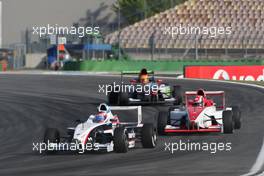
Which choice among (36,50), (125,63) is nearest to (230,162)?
(125,63)

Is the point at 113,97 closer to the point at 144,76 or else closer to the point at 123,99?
the point at 123,99

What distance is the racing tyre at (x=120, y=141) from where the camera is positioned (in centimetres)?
1523

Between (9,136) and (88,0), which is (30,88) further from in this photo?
(88,0)

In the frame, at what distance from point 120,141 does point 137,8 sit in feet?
227

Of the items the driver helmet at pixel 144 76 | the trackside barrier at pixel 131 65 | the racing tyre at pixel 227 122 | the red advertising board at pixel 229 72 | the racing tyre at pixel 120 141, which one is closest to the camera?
the racing tyre at pixel 120 141

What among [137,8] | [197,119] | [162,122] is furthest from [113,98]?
[137,8]

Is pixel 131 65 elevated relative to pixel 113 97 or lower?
elevated

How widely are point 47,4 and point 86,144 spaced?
55.0 meters

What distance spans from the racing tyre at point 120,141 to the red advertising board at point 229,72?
3035 cm

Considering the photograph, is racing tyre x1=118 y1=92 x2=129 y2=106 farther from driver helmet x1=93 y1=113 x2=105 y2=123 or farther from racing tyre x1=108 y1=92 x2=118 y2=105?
driver helmet x1=93 y1=113 x2=105 y2=123

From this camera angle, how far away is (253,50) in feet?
198

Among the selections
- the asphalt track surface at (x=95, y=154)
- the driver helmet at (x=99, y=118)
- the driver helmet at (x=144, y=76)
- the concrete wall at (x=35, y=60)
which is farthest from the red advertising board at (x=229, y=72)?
the driver helmet at (x=99, y=118)

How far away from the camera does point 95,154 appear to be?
15.4 metres

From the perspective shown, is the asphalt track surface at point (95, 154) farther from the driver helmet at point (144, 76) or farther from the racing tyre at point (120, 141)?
the driver helmet at point (144, 76)
